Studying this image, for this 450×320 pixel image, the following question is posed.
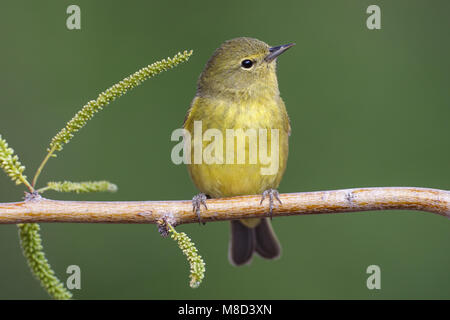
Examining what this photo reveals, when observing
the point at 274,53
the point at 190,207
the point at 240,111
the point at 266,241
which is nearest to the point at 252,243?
the point at 266,241

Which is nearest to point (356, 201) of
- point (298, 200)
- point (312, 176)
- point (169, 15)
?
point (298, 200)

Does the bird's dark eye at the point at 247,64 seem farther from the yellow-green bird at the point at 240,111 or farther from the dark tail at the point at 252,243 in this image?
the dark tail at the point at 252,243

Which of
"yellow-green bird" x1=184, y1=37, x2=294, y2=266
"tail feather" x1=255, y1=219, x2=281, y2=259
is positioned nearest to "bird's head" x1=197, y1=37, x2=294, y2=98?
"yellow-green bird" x1=184, y1=37, x2=294, y2=266

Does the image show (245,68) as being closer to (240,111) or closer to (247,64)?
(247,64)

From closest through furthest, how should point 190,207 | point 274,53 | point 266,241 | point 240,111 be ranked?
point 190,207 < point 240,111 < point 274,53 < point 266,241

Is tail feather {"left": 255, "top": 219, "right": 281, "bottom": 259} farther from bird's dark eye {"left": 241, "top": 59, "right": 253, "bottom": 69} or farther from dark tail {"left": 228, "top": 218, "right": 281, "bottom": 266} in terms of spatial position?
bird's dark eye {"left": 241, "top": 59, "right": 253, "bottom": 69}

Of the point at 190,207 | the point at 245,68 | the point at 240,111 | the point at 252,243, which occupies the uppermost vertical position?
the point at 245,68

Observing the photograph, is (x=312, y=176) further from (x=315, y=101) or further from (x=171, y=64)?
(x=171, y=64)
